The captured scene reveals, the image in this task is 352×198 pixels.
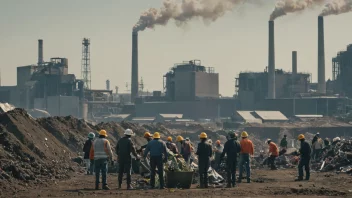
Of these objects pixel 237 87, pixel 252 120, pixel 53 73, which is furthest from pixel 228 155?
pixel 237 87

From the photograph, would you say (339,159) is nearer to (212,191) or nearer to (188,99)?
(212,191)

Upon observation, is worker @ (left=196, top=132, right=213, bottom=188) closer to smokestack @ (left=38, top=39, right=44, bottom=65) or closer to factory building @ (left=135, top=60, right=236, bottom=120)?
factory building @ (left=135, top=60, right=236, bottom=120)

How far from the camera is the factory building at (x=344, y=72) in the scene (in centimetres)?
14712

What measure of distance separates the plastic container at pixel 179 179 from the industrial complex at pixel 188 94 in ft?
388

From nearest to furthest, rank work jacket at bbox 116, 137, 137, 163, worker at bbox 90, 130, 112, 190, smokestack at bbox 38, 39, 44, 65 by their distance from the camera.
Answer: worker at bbox 90, 130, 112, 190 < work jacket at bbox 116, 137, 137, 163 < smokestack at bbox 38, 39, 44, 65

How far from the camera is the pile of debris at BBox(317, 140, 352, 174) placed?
1125 inches

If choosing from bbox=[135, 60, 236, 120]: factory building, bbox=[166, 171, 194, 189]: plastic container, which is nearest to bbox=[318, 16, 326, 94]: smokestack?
bbox=[135, 60, 236, 120]: factory building

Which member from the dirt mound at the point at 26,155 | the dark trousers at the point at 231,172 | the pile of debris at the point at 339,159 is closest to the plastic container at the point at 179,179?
the dark trousers at the point at 231,172

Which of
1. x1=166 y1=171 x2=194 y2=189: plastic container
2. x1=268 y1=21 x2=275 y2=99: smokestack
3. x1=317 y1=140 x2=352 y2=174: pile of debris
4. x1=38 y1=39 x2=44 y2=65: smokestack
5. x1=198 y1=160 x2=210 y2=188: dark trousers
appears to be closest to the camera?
x1=166 y1=171 x2=194 y2=189: plastic container

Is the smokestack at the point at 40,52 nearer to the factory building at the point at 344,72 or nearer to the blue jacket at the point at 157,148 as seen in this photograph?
the factory building at the point at 344,72

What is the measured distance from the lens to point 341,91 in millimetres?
149875

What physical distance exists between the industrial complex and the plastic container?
118 meters

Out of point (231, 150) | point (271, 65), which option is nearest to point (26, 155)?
point (231, 150)

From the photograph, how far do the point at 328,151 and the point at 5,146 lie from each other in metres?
14.0
